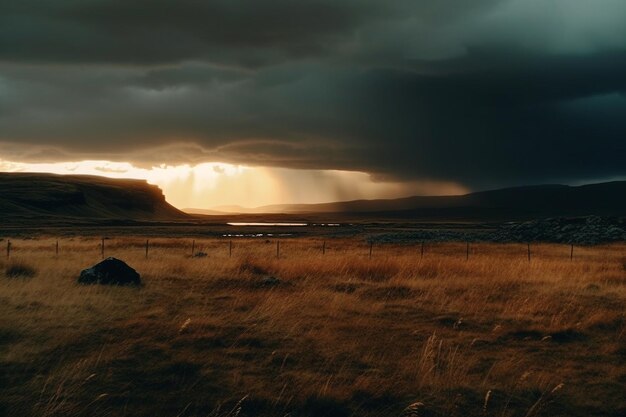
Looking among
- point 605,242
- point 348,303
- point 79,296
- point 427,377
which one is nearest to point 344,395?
point 427,377

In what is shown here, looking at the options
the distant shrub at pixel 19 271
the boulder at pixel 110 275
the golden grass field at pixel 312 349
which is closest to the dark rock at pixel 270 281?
the golden grass field at pixel 312 349

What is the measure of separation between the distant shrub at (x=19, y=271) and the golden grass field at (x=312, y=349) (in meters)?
2.43

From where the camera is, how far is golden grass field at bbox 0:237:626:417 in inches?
285

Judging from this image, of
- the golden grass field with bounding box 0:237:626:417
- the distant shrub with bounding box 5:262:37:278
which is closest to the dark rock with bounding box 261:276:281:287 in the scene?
the golden grass field with bounding box 0:237:626:417

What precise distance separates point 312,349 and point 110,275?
391 inches

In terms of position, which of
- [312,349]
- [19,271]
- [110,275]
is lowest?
[312,349]

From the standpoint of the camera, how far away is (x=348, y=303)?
13.7 m

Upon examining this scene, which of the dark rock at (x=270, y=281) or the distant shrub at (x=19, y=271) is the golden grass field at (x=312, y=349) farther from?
the distant shrub at (x=19, y=271)

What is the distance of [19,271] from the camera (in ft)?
63.8

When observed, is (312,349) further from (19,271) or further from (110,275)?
(19,271)

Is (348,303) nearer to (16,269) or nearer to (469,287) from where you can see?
(469,287)

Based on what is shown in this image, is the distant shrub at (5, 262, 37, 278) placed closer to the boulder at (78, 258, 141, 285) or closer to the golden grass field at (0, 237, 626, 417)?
the golden grass field at (0, 237, 626, 417)

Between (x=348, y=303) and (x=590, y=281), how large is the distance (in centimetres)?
1026

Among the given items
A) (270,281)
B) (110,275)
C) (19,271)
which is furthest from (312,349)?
(19,271)
